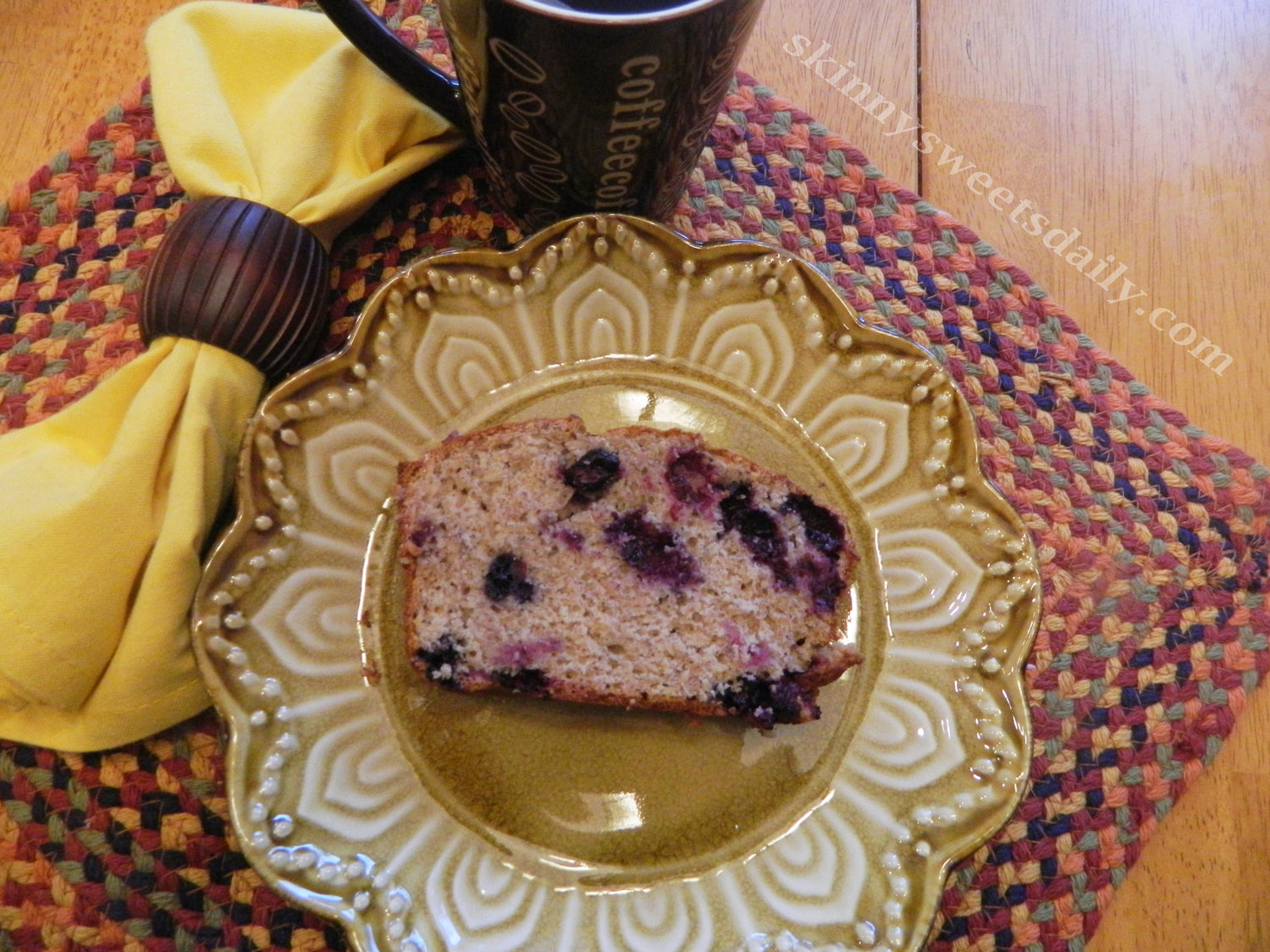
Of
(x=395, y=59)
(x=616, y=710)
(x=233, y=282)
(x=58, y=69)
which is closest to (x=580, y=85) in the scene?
(x=395, y=59)

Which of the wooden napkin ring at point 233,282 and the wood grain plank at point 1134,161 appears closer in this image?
the wooden napkin ring at point 233,282

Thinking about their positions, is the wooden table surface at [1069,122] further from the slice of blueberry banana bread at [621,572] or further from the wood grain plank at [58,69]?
the slice of blueberry banana bread at [621,572]

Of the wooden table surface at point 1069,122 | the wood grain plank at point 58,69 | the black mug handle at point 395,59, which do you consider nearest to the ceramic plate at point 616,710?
the black mug handle at point 395,59

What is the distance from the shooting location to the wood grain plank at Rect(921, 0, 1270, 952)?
149 cm

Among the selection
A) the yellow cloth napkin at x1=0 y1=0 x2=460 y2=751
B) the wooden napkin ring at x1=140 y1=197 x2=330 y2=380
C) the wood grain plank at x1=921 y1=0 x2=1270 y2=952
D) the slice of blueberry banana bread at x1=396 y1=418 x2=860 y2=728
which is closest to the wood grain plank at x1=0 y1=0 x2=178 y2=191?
the yellow cloth napkin at x1=0 y1=0 x2=460 y2=751

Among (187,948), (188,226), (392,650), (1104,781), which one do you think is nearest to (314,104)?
(188,226)

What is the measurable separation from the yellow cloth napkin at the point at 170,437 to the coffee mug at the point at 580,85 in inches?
6.5

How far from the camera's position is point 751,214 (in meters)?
1.44

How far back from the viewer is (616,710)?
47.5 inches

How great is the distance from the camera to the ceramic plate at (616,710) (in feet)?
3.60

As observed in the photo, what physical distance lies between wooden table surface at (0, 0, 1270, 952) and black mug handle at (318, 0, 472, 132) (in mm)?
581

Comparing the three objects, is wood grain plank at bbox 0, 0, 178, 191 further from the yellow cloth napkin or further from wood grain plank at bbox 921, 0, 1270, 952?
wood grain plank at bbox 921, 0, 1270, 952

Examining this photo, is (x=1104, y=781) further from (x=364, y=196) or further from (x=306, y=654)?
(x=364, y=196)

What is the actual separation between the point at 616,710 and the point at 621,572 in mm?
196
